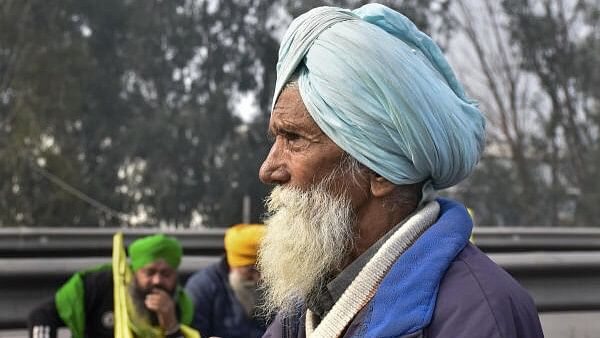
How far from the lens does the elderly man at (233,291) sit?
245 inches

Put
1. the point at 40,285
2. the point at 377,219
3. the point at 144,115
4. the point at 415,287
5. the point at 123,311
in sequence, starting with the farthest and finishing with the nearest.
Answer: the point at 144,115 → the point at 40,285 → the point at 123,311 → the point at 377,219 → the point at 415,287

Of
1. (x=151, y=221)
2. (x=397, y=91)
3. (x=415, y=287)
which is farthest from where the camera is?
(x=151, y=221)

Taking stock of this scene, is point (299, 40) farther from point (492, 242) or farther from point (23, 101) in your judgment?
point (23, 101)

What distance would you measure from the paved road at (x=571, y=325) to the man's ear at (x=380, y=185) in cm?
477

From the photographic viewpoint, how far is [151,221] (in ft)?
29.6

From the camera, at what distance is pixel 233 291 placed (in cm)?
633

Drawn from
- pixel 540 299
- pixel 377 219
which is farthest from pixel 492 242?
pixel 377 219

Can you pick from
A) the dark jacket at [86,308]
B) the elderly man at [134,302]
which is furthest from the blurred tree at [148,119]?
the dark jacket at [86,308]

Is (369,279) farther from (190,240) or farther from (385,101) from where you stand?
(190,240)

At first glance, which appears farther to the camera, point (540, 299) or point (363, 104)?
point (540, 299)

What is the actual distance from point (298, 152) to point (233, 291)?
4623mm

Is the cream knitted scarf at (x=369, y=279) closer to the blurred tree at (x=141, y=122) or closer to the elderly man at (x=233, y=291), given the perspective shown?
the elderly man at (x=233, y=291)

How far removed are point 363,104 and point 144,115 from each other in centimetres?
669

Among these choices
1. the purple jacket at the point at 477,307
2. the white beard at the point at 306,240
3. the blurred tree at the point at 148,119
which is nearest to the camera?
the purple jacket at the point at 477,307
